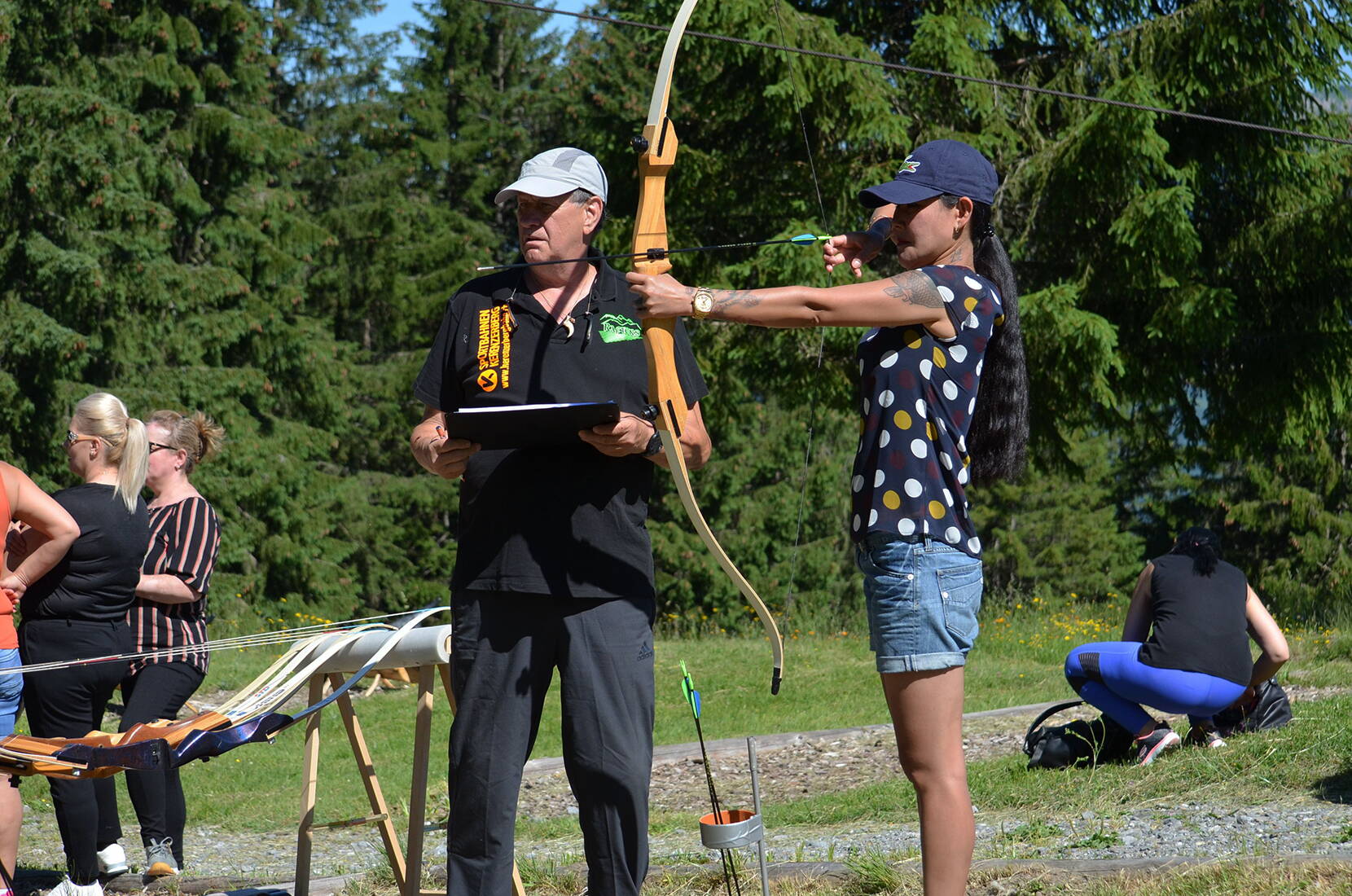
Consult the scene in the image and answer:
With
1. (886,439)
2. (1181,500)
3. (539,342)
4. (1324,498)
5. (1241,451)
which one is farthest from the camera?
(1181,500)

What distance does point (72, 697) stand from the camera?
4379mm

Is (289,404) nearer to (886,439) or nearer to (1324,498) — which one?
(1324,498)

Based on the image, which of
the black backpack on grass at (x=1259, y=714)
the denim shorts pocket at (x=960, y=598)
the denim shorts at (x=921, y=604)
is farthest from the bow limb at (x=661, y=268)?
the black backpack on grass at (x=1259, y=714)

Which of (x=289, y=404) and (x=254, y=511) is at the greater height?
(x=289, y=404)

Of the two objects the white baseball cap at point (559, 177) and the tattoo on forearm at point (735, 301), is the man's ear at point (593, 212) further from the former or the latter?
the tattoo on forearm at point (735, 301)

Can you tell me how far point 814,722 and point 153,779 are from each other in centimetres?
418

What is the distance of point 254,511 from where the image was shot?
20.0m

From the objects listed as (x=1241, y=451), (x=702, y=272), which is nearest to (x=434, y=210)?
(x=702, y=272)

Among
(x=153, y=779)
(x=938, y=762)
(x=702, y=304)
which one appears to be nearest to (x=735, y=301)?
(x=702, y=304)

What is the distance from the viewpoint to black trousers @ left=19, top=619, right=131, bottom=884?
4.29m

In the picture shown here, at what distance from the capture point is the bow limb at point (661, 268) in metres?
2.85

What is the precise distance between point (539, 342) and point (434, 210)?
22.7 metres

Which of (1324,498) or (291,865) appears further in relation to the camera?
(1324,498)

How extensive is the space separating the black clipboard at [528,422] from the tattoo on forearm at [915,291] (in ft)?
1.94
